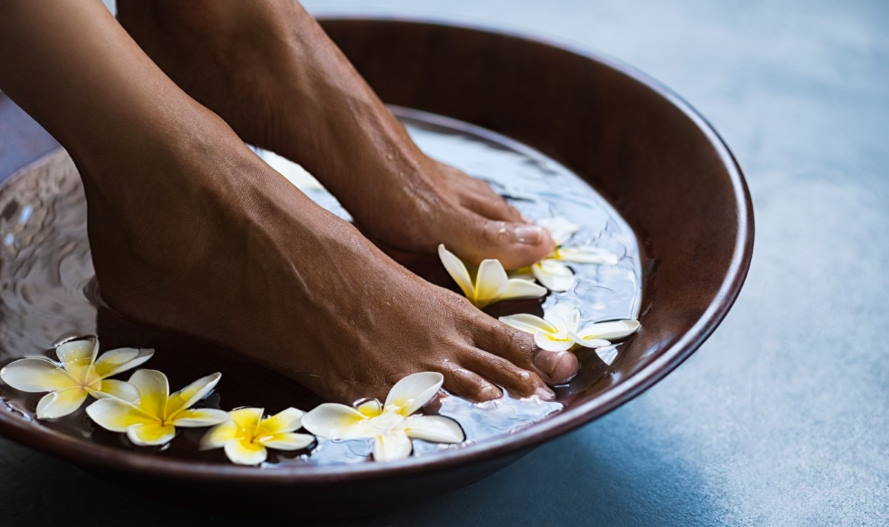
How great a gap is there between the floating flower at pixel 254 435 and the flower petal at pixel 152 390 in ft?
0.20

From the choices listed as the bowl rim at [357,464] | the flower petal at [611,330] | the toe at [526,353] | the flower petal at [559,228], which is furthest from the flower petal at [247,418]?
the flower petal at [559,228]

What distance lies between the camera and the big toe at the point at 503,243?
3.64ft

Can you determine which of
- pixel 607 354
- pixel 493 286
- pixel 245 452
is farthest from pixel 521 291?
pixel 245 452

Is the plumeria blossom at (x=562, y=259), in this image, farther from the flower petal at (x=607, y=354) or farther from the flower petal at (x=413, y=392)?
the flower petal at (x=413, y=392)

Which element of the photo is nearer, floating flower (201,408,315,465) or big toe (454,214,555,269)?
floating flower (201,408,315,465)

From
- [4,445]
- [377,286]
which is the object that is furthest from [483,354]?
[4,445]

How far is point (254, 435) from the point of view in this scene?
864 mm

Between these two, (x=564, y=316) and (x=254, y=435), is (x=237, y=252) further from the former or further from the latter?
(x=564, y=316)

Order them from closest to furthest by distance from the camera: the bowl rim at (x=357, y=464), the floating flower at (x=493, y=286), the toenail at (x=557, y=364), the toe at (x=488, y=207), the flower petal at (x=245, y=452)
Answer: the bowl rim at (x=357, y=464) < the flower petal at (x=245, y=452) < the toenail at (x=557, y=364) < the floating flower at (x=493, y=286) < the toe at (x=488, y=207)

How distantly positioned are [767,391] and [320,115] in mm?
595

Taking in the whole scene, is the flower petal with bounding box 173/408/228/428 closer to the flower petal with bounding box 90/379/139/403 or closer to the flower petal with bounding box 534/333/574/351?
the flower petal with bounding box 90/379/139/403

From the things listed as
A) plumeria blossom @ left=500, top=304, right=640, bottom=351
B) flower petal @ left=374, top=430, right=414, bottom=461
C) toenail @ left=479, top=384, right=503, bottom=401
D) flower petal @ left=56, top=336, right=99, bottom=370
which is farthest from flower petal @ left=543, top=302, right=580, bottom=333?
flower petal @ left=56, top=336, right=99, bottom=370

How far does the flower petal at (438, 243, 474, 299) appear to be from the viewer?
3.50 ft

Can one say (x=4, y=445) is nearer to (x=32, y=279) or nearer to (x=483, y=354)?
(x=32, y=279)
